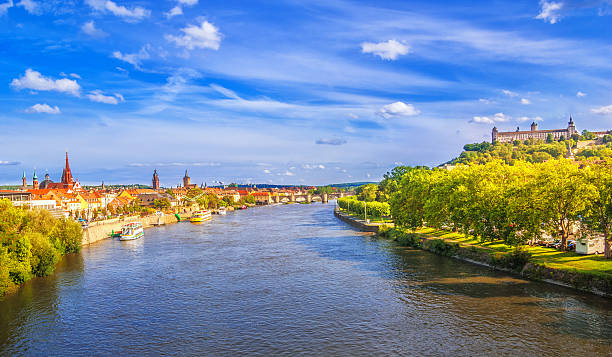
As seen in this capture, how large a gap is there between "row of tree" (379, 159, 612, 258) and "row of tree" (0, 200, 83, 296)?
43815 millimetres

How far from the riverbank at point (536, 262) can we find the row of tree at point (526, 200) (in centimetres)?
159

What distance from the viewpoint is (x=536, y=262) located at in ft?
133

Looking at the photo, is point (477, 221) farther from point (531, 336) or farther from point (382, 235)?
point (382, 235)

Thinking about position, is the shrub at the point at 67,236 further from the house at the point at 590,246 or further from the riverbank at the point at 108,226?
the house at the point at 590,246

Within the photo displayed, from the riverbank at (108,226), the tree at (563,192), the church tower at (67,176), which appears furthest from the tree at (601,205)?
the church tower at (67,176)

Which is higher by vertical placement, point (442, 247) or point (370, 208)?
point (370, 208)

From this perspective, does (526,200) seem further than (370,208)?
No

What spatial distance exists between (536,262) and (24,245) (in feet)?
151

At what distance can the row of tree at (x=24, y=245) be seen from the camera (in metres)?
38.6

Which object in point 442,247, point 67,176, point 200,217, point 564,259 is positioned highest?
point 67,176

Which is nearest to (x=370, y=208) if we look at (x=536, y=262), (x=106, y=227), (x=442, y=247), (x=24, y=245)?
(x=442, y=247)

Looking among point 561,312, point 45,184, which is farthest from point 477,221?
point 45,184

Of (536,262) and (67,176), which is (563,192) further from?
(67,176)

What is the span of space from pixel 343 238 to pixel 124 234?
3946 cm
